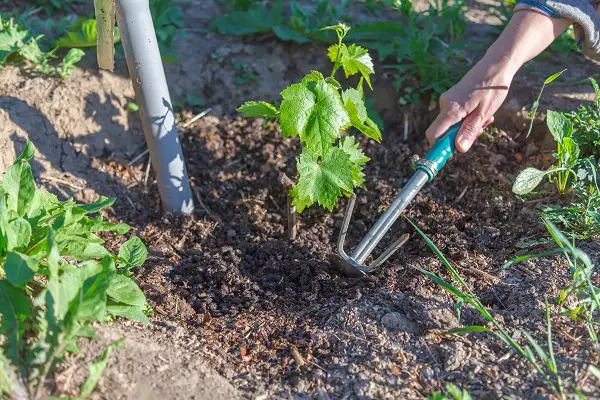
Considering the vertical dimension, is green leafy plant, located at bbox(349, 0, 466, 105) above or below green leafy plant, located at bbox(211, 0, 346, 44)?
below

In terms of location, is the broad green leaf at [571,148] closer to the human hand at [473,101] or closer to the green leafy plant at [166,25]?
the human hand at [473,101]

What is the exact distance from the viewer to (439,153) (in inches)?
91.4

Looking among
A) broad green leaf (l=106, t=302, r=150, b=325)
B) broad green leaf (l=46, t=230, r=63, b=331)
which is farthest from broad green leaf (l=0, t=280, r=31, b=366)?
broad green leaf (l=106, t=302, r=150, b=325)

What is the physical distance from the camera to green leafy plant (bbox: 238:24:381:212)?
2.09 m

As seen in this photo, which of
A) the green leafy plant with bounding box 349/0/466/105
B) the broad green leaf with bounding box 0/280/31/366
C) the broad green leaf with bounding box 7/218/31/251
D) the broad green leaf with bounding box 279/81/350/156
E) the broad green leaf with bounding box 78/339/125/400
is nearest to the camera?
the broad green leaf with bounding box 78/339/125/400

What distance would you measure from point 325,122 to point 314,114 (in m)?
0.05

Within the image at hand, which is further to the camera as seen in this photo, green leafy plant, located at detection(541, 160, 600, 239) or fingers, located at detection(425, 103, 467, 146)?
fingers, located at detection(425, 103, 467, 146)

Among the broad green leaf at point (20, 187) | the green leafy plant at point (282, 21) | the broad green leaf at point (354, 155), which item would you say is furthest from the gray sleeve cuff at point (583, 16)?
the broad green leaf at point (20, 187)

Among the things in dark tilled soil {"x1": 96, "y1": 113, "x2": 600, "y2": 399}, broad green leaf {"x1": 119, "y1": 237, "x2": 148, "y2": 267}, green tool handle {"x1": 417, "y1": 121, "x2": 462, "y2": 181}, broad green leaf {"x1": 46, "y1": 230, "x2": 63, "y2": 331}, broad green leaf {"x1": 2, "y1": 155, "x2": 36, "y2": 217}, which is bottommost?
dark tilled soil {"x1": 96, "y1": 113, "x2": 600, "y2": 399}

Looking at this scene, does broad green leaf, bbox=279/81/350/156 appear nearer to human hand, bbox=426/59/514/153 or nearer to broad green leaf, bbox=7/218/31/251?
human hand, bbox=426/59/514/153

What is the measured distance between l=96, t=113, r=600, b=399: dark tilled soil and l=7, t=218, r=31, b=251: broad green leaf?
488 mm

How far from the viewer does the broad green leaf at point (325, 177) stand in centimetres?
220

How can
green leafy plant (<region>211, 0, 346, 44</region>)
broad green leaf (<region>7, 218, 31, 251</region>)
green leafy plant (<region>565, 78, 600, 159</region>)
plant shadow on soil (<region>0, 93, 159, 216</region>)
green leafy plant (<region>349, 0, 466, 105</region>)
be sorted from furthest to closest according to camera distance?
green leafy plant (<region>211, 0, 346, 44</region>) → green leafy plant (<region>349, 0, 466, 105</region>) → plant shadow on soil (<region>0, 93, 159, 216</region>) → green leafy plant (<region>565, 78, 600, 159</region>) → broad green leaf (<region>7, 218, 31, 251</region>)

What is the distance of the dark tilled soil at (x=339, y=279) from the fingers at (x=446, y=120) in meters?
0.34
